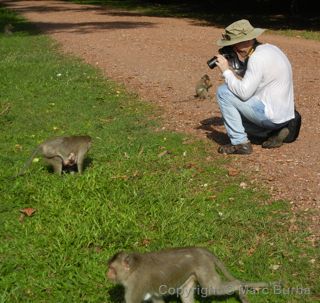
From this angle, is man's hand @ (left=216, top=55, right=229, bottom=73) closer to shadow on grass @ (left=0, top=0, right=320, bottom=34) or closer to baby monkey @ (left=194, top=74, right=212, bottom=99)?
baby monkey @ (left=194, top=74, right=212, bottom=99)

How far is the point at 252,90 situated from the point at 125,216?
225 cm

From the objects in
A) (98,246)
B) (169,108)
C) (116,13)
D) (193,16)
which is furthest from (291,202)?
(116,13)

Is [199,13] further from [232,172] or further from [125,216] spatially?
[125,216]

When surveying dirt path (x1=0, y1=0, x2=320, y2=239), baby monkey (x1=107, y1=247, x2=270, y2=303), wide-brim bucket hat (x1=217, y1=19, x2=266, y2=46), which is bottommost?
dirt path (x1=0, y1=0, x2=320, y2=239)

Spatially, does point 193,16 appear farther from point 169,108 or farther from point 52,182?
point 52,182

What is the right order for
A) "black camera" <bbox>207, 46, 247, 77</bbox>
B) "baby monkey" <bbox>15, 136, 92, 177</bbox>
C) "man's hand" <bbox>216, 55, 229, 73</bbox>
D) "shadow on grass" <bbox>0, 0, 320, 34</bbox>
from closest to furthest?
"baby monkey" <bbox>15, 136, 92, 177</bbox>
"man's hand" <bbox>216, 55, 229, 73</bbox>
"black camera" <bbox>207, 46, 247, 77</bbox>
"shadow on grass" <bbox>0, 0, 320, 34</bbox>

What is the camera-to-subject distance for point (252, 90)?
22.0ft

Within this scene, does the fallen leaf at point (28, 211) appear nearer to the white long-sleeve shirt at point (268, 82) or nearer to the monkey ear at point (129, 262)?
the monkey ear at point (129, 262)

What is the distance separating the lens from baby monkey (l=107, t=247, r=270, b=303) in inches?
148

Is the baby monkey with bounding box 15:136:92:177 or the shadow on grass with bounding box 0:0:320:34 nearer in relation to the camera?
the baby monkey with bounding box 15:136:92:177

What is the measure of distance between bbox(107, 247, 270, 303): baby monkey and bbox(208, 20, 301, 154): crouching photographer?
322 centimetres

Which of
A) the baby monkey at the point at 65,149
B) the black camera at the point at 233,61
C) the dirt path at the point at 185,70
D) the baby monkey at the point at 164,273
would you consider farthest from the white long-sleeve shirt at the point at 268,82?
the baby monkey at the point at 164,273

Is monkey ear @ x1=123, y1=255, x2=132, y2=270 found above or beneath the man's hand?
beneath

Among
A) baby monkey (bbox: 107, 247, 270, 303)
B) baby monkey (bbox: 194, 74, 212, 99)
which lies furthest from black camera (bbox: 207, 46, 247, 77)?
baby monkey (bbox: 107, 247, 270, 303)
